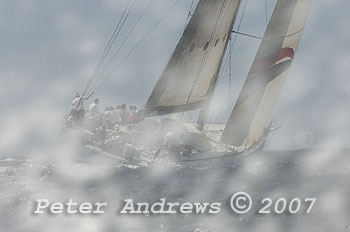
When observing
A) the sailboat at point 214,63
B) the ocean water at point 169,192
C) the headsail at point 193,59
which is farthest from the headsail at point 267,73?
the headsail at point 193,59

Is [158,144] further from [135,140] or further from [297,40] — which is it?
[297,40]

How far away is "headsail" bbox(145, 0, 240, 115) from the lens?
25219 mm

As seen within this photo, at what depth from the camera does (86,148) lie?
23250mm

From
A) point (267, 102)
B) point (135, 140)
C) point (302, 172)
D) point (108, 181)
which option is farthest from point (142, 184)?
point (302, 172)

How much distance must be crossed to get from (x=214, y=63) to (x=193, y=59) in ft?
5.01

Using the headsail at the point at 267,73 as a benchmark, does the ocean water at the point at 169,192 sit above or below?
below

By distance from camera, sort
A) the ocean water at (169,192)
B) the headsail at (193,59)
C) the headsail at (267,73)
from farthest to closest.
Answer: the headsail at (193,59) → the headsail at (267,73) → the ocean water at (169,192)

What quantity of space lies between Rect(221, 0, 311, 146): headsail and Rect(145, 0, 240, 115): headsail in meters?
2.38

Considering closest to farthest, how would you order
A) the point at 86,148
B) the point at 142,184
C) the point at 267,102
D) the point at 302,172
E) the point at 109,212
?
the point at 109,212
the point at 142,184
the point at 86,148
the point at 267,102
the point at 302,172

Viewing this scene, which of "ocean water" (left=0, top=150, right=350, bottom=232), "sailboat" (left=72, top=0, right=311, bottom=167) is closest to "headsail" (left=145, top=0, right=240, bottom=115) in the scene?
"sailboat" (left=72, top=0, right=311, bottom=167)

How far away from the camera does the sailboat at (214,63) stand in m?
24.2

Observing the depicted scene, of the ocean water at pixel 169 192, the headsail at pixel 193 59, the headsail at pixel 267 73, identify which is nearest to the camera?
the ocean water at pixel 169 192

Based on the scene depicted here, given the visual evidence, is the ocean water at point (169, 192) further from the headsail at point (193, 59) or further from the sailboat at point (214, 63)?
the headsail at point (193, 59)

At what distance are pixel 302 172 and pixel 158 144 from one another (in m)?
8.27
